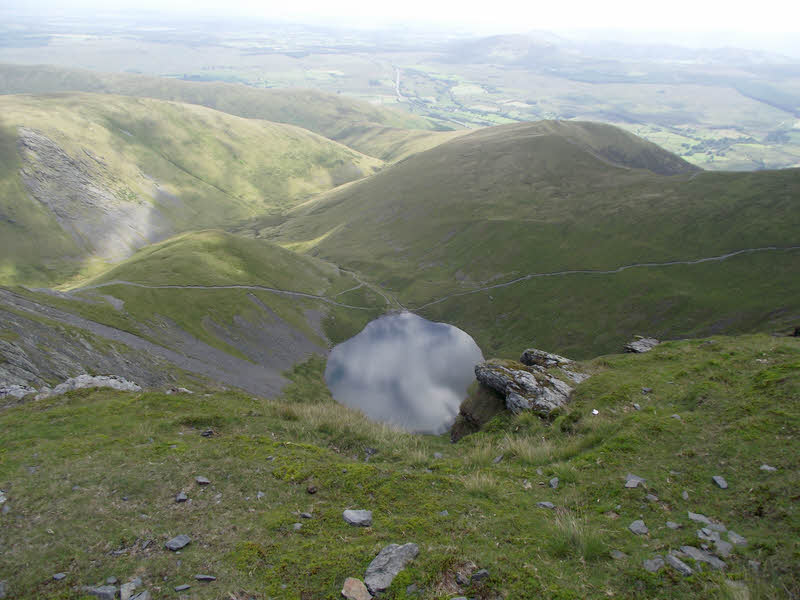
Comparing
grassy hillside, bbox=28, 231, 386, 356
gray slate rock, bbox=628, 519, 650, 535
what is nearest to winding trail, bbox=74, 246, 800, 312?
grassy hillside, bbox=28, 231, 386, 356

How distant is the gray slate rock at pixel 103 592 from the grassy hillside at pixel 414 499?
44 cm

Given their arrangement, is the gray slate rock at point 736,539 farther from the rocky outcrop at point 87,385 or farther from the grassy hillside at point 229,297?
the grassy hillside at point 229,297

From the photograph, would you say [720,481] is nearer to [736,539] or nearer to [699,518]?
[699,518]

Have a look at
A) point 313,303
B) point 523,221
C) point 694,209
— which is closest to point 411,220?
point 523,221

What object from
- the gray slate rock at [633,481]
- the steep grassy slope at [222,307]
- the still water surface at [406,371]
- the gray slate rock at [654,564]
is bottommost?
the still water surface at [406,371]

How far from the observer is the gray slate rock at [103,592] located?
→ 30.7ft

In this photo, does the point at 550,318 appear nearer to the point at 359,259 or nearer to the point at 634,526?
the point at 359,259

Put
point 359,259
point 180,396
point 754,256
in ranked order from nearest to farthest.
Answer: point 180,396 < point 754,256 < point 359,259

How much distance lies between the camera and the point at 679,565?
9750 mm

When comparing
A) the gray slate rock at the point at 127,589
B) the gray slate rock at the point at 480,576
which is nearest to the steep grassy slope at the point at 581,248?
the gray slate rock at the point at 480,576

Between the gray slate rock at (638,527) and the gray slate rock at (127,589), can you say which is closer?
the gray slate rock at (127,589)

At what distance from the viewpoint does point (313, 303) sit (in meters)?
117

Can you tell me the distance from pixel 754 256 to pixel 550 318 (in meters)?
50.8

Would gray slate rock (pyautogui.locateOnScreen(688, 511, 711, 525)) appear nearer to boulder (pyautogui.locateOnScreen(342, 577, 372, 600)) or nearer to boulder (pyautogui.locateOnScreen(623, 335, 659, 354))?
boulder (pyautogui.locateOnScreen(342, 577, 372, 600))
